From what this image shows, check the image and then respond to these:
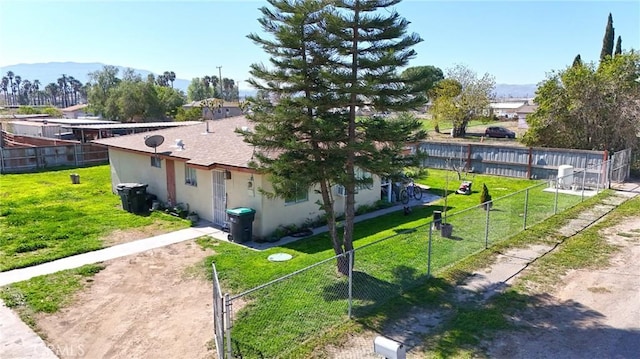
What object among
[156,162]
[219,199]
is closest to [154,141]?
[156,162]

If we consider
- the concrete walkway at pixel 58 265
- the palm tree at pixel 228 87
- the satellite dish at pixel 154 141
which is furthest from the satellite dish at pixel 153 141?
the palm tree at pixel 228 87

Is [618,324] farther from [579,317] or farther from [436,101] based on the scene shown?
[436,101]

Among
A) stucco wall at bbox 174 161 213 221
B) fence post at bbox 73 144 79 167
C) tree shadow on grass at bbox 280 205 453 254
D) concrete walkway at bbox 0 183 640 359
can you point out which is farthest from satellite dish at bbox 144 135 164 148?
fence post at bbox 73 144 79 167

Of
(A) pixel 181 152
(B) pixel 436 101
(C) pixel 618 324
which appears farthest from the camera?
(B) pixel 436 101

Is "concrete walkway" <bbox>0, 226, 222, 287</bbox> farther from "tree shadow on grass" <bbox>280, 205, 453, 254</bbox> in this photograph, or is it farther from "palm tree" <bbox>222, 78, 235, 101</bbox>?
"palm tree" <bbox>222, 78, 235, 101</bbox>

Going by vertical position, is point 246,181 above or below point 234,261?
above

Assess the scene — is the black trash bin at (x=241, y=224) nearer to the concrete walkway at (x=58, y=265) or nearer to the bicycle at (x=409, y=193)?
the concrete walkway at (x=58, y=265)

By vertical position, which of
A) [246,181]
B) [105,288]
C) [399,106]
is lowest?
[105,288]

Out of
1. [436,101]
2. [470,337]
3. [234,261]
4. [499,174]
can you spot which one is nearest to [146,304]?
[234,261]
